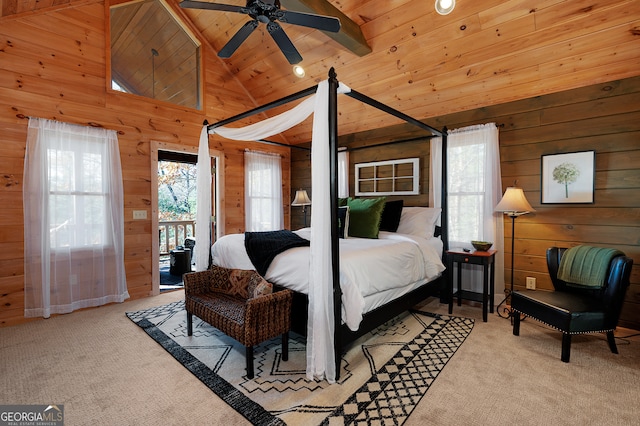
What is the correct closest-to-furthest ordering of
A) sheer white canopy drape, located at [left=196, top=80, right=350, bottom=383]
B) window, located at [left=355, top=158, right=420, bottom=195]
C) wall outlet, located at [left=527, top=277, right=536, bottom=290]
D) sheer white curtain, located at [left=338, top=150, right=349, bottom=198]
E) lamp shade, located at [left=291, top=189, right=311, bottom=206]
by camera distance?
sheer white canopy drape, located at [left=196, top=80, right=350, bottom=383] → wall outlet, located at [left=527, top=277, right=536, bottom=290] → window, located at [left=355, top=158, right=420, bottom=195] → sheer white curtain, located at [left=338, top=150, right=349, bottom=198] → lamp shade, located at [left=291, top=189, right=311, bottom=206]

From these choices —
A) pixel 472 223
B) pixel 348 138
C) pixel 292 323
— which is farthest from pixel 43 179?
pixel 472 223

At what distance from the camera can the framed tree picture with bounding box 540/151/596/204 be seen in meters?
3.01

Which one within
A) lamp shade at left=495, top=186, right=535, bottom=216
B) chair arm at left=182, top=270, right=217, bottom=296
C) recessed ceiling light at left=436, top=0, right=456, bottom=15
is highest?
recessed ceiling light at left=436, top=0, right=456, bottom=15

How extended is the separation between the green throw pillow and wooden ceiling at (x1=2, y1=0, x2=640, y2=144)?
145cm

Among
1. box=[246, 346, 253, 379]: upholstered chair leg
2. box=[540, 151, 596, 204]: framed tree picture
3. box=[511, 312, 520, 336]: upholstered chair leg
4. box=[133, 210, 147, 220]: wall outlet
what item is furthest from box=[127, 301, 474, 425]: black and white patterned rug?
box=[540, 151, 596, 204]: framed tree picture

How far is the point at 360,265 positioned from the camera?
2.34 m

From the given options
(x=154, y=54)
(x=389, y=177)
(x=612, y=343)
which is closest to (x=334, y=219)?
(x=612, y=343)

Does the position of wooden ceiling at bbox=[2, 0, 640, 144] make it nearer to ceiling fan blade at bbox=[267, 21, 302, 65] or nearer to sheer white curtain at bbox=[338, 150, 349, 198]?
ceiling fan blade at bbox=[267, 21, 302, 65]

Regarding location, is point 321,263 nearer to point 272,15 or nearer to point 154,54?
point 272,15

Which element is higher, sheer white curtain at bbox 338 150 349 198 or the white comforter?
sheer white curtain at bbox 338 150 349 198

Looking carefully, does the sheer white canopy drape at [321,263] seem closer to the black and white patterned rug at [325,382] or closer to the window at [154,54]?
the black and white patterned rug at [325,382]

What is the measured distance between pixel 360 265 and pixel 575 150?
101 inches

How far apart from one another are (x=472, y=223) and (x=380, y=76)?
2.08m

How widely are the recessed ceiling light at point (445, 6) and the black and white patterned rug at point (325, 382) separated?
111 inches
